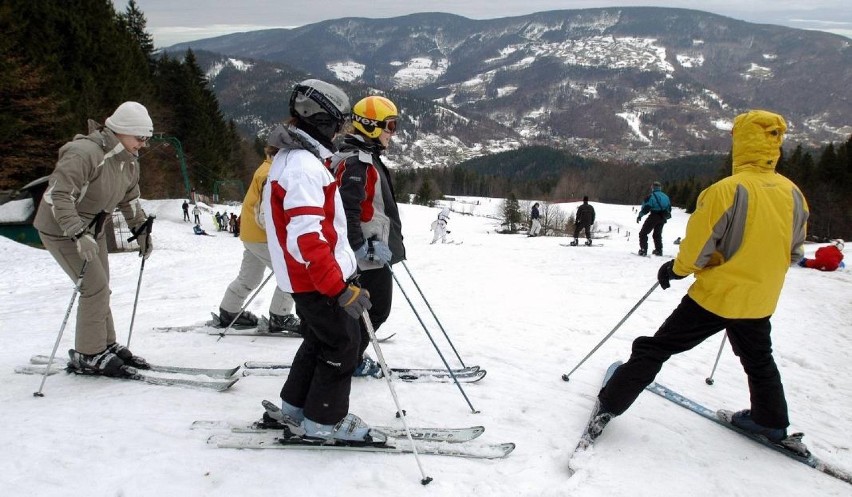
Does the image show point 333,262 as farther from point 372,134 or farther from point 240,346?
point 240,346

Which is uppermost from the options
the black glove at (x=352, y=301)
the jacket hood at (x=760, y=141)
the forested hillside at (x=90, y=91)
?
the forested hillside at (x=90, y=91)

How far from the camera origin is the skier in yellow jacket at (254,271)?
16.8 feet

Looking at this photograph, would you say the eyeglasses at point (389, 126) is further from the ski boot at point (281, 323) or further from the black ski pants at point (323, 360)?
the ski boot at point (281, 323)

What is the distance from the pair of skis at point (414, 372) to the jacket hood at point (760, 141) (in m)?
2.95

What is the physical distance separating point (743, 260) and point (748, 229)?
0.22 meters

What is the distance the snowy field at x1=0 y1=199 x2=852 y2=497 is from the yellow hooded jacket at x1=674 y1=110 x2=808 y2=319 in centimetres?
125

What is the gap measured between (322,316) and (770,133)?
3.33 metres

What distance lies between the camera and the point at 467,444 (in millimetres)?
3340

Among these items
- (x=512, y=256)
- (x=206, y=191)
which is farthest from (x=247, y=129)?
(x=512, y=256)

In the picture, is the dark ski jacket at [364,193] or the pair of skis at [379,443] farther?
the dark ski jacket at [364,193]

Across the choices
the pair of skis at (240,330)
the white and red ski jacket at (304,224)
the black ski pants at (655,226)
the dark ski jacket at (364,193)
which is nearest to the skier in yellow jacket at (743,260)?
the dark ski jacket at (364,193)

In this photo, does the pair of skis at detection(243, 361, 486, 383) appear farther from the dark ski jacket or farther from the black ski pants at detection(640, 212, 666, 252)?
the black ski pants at detection(640, 212, 666, 252)

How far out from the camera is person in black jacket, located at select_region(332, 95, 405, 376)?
3682 mm

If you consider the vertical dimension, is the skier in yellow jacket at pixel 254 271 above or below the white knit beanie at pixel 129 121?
below
